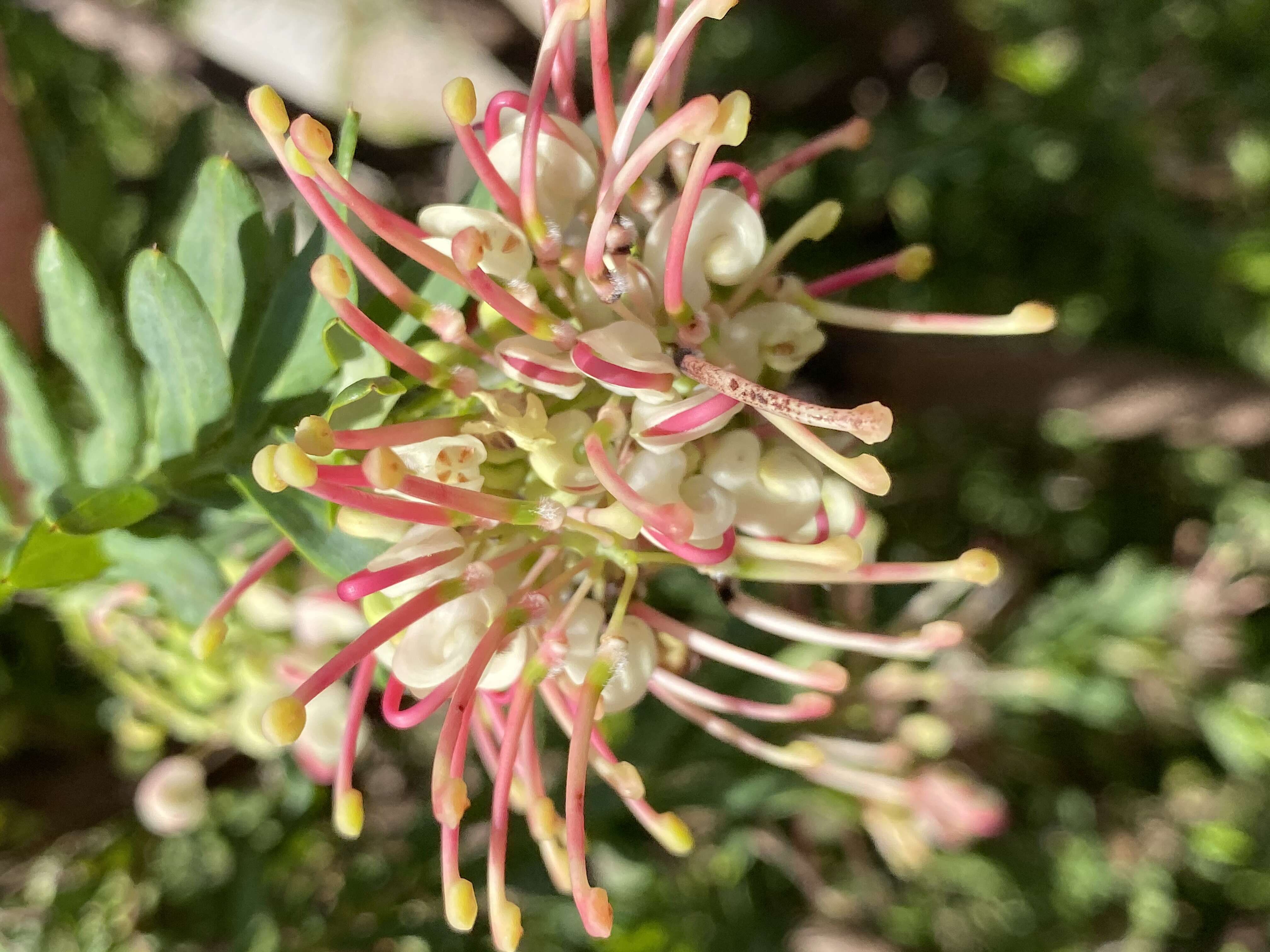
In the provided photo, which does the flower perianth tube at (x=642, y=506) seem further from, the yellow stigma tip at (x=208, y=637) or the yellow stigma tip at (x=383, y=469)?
the yellow stigma tip at (x=208, y=637)

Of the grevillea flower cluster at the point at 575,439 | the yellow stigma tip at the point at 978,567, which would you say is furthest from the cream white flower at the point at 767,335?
the yellow stigma tip at the point at 978,567

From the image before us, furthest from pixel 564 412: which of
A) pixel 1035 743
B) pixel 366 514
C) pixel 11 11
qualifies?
pixel 1035 743

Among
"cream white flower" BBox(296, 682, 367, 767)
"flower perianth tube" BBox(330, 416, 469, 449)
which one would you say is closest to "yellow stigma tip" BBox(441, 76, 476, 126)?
"flower perianth tube" BBox(330, 416, 469, 449)

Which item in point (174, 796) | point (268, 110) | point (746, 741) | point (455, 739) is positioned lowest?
point (174, 796)

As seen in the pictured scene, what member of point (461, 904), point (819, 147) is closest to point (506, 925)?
point (461, 904)

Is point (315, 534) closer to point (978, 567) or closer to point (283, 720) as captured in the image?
point (283, 720)

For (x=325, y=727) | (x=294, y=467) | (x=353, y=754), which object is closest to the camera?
(x=294, y=467)
